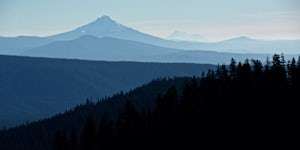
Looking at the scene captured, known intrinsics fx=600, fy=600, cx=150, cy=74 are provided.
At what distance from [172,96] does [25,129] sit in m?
97.4

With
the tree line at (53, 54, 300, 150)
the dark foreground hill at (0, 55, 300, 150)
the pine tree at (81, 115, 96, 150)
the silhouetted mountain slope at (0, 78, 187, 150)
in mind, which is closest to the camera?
the dark foreground hill at (0, 55, 300, 150)

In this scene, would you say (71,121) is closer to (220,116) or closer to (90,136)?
(90,136)

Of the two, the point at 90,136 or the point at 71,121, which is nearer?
the point at 90,136

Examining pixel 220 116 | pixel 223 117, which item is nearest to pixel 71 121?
pixel 220 116

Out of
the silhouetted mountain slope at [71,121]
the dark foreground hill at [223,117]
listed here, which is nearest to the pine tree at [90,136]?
the dark foreground hill at [223,117]

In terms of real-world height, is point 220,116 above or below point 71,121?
above

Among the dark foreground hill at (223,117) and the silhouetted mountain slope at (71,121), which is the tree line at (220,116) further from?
the silhouetted mountain slope at (71,121)

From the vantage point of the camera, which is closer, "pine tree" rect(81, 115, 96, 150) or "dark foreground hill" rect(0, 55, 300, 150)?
"dark foreground hill" rect(0, 55, 300, 150)

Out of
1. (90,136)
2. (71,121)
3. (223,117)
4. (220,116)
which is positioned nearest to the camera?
(223,117)

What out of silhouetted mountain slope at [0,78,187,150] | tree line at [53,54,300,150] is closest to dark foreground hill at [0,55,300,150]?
tree line at [53,54,300,150]

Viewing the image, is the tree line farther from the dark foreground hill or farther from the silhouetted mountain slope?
the silhouetted mountain slope

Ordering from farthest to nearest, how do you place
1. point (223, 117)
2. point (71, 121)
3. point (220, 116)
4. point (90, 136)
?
point (71, 121) → point (90, 136) → point (220, 116) → point (223, 117)

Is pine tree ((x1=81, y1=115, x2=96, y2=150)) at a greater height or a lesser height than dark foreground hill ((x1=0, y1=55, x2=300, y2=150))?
lesser

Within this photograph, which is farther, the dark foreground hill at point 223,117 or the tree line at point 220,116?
the tree line at point 220,116
